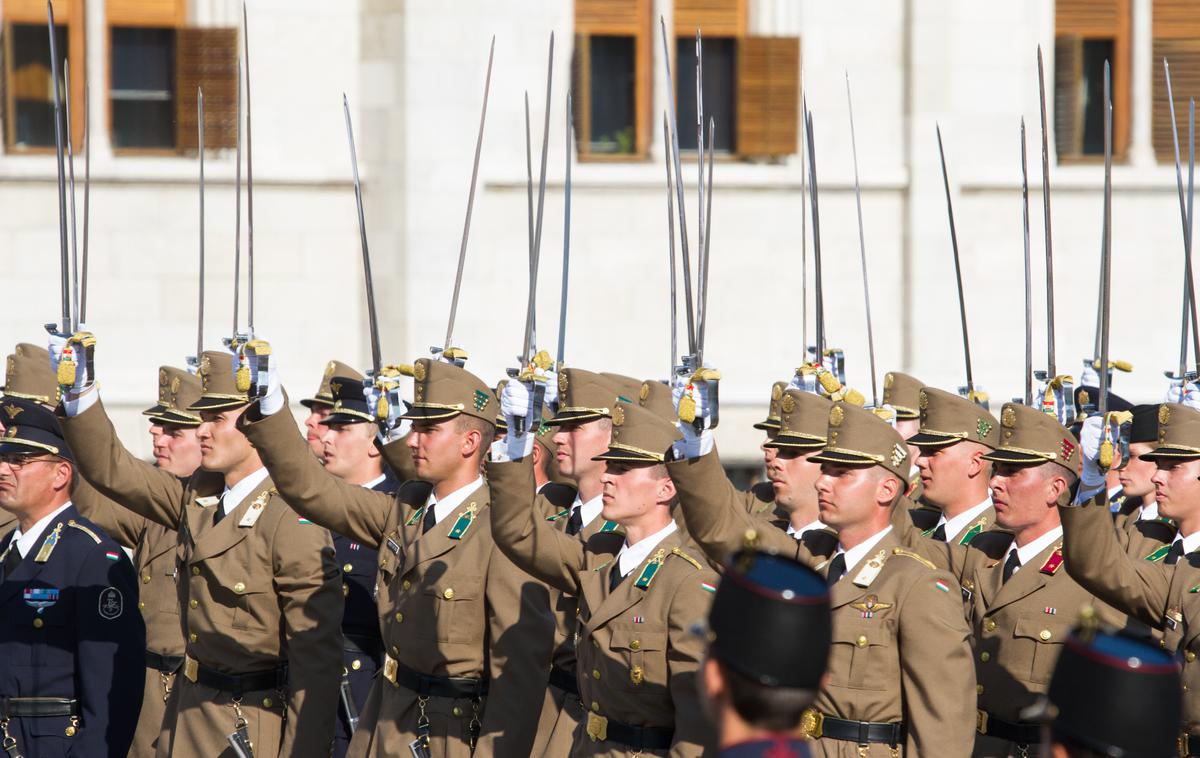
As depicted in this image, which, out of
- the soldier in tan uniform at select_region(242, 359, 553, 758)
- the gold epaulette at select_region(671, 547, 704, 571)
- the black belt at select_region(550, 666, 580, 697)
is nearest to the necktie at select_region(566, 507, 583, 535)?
the soldier in tan uniform at select_region(242, 359, 553, 758)

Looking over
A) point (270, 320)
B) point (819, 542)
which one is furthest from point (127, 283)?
point (819, 542)

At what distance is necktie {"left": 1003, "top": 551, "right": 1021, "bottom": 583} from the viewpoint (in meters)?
5.91

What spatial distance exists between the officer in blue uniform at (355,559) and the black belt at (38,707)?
1034mm

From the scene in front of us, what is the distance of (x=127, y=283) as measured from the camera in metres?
13.0

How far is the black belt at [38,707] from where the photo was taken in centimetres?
656

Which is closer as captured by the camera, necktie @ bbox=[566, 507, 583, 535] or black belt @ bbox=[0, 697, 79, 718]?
black belt @ bbox=[0, 697, 79, 718]

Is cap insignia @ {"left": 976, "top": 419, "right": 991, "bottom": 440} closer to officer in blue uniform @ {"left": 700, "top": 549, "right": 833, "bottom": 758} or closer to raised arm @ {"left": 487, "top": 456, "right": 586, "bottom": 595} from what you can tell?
raised arm @ {"left": 487, "top": 456, "right": 586, "bottom": 595}

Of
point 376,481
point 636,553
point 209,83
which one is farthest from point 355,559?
point 209,83

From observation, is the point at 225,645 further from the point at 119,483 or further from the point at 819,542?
the point at 819,542

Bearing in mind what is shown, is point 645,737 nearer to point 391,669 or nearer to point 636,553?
point 636,553

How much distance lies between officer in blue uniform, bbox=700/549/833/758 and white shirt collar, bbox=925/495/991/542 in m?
3.78

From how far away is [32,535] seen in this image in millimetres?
6934

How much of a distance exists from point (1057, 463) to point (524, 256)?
7.67m

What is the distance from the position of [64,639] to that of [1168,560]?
159 inches
